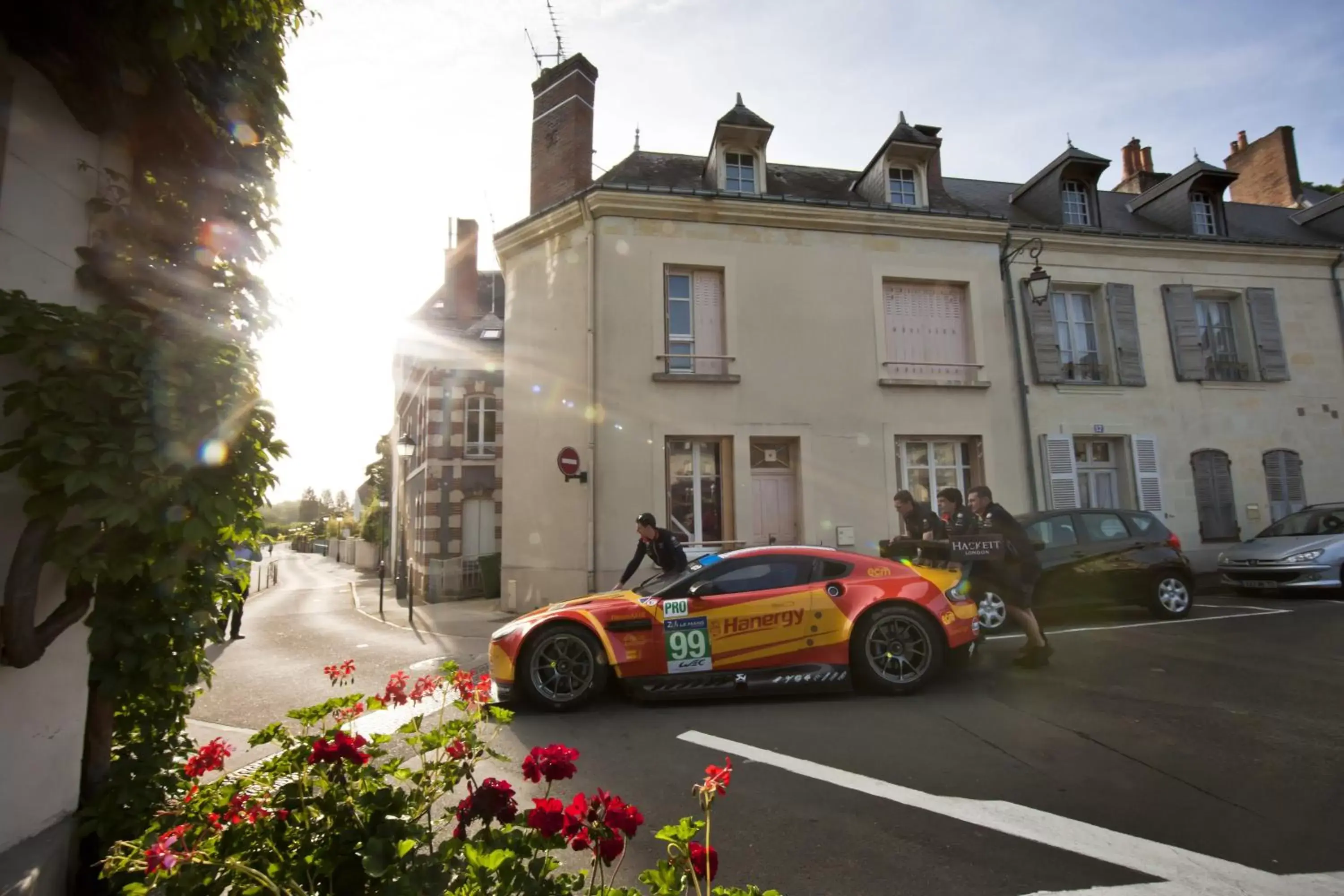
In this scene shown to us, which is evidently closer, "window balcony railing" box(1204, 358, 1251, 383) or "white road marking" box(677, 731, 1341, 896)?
"white road marking" box(677, 731, 1341, 896)

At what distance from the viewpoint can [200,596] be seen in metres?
2.59

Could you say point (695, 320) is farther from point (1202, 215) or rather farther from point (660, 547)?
point (1202, 215)

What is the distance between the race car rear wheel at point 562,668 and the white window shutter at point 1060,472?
1053 cm

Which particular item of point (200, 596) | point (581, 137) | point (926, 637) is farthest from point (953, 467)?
point (200, 596)

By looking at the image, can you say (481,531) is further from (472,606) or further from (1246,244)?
(1246,244)

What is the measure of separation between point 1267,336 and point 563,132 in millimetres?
15455

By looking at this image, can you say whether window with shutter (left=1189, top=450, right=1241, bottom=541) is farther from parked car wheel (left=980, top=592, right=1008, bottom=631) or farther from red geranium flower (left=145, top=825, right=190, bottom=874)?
red geranium flower (left=145, top=825, right=190, bottom=874)

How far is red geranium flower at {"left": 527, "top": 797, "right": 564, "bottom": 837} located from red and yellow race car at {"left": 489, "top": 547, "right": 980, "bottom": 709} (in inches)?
148

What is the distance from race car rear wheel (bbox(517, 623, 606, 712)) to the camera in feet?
17.3

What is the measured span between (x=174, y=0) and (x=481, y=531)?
17244 mm

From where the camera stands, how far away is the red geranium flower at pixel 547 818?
5.24ft

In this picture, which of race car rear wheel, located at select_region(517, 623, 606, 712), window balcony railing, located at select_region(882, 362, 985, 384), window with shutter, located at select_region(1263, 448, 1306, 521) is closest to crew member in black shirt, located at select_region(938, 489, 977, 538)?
race car rear wheel, located at select_region(517, 623, 606, 712)

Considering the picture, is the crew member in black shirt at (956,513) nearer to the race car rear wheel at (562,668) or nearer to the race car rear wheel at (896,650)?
the race car rear wheel at (896,650)

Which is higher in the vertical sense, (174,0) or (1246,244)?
(1246,244)
